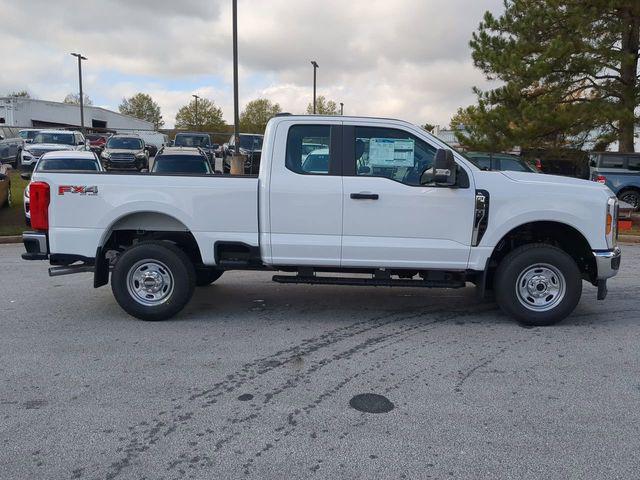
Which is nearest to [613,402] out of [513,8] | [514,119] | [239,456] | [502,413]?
[502,413]

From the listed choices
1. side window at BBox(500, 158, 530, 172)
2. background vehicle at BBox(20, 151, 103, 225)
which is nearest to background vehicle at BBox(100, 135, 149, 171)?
background vehicle at BBox(20, 151, 103, 225)

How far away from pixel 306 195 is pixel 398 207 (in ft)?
3.01

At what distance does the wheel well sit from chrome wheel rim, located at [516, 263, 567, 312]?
0.36 metres

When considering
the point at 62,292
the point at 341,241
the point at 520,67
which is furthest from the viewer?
the point at 520,67

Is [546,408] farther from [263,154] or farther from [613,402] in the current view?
[263,154]

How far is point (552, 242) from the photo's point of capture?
630 cm

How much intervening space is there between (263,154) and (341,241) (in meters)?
1.21

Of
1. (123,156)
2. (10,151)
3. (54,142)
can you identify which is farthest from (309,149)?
(10,151)

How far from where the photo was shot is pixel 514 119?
16641 millimetres

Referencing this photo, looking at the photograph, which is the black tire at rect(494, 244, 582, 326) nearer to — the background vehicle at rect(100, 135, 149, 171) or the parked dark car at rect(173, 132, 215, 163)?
the background vehicle at rect(100, 135, 149, 171)

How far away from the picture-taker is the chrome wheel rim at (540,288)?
19.1 ft

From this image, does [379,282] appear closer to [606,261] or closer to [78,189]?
[606,261]

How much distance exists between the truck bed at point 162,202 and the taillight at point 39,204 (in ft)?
0.17

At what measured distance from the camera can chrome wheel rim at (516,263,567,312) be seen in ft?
19.1
